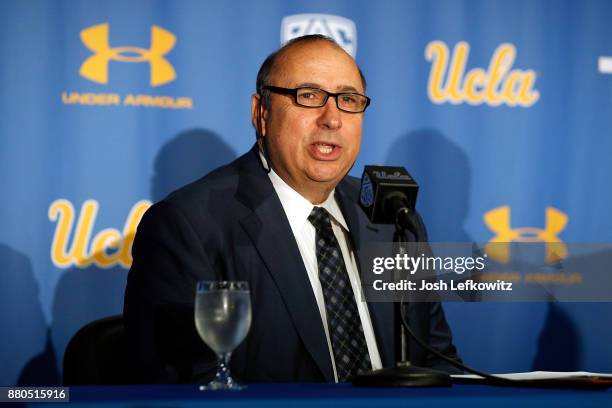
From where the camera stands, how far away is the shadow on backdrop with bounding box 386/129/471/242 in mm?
3586

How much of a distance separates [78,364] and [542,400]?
1.23 meters

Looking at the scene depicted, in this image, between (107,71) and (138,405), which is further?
(107,71)

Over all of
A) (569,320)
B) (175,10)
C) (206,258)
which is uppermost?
(175,10)

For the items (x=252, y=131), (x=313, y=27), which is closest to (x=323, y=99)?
(x=252, y=131)

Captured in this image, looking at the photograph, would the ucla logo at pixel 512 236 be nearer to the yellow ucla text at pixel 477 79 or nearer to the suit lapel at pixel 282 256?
the yellow ucla text at pixel 477 79

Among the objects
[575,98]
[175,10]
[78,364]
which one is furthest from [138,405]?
[575,98]

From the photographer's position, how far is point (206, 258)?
2.16 meters

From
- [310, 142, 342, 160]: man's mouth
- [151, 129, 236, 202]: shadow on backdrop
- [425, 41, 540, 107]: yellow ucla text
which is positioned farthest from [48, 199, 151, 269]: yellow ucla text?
[425, 41, 540, 107]: yellow ucla text

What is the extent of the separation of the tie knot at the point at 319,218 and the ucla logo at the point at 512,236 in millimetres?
1412

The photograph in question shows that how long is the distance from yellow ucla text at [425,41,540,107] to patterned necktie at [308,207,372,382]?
5.00 ft

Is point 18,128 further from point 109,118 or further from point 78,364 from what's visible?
point 78,364

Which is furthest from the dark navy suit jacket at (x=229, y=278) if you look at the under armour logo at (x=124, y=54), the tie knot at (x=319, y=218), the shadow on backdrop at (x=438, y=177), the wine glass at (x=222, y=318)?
the shadow on backdrop at (x=438, y=177)

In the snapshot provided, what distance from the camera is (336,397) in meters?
1.22

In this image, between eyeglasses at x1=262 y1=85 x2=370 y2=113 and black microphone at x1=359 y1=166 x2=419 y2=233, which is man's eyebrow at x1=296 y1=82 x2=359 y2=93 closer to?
Result: eyeglasses at x1=262 y1=85 x2=370 y2=113
